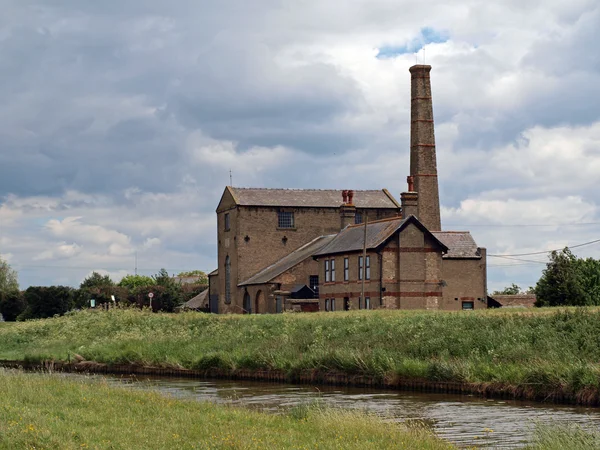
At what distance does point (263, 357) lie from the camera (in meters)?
33.1

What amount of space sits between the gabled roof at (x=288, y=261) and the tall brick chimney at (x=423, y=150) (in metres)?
7.66

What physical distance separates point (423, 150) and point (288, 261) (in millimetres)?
13675

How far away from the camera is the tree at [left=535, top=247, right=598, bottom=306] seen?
191ft

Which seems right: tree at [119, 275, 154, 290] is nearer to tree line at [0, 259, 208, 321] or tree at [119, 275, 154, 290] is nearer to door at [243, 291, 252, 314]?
tree line at [0, 259, 208, 321]

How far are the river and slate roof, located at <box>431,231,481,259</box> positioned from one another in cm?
3134

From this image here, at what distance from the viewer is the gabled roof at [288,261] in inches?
2498

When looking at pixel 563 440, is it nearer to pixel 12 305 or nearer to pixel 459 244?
pixel 459 244

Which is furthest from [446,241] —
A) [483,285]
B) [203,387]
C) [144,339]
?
[203,387]

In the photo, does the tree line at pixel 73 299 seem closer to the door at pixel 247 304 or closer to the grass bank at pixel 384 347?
the door at pixel 247 304

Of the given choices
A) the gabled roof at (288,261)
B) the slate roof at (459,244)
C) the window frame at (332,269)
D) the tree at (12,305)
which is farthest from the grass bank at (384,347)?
the tree at (12,305)

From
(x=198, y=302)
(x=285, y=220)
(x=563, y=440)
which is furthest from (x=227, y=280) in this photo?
(x=563, y=440)

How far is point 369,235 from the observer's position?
56.1m

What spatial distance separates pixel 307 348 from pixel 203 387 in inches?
232

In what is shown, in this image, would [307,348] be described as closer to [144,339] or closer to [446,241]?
[144,339]
